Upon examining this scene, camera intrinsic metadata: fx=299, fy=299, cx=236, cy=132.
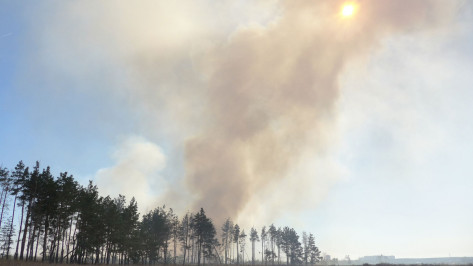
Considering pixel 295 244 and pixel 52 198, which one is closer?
pixel 52 198

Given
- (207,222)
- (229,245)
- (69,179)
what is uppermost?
(69,179)

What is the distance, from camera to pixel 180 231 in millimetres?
94812

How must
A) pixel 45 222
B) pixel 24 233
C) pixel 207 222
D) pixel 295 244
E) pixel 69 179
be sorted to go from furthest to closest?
pixel 295 244, pixel 207 222, pixel 69 179, pixel 45 222, pixel 24 233

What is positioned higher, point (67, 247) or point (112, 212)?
point (112, 212)

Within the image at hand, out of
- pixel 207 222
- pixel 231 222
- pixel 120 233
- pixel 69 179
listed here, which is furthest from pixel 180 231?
pixel 69 179

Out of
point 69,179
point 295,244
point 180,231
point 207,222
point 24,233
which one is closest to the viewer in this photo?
point 24,233

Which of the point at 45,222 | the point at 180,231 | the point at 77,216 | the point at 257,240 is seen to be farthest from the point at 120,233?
the point at 257,240

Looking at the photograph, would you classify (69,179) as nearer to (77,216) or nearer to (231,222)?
(77,216)

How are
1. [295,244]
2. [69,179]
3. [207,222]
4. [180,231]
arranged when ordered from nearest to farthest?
[69,179] → [207,222] → [180,231] → [295,244]

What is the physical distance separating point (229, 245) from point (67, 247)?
8221cm

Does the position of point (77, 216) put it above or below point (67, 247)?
above

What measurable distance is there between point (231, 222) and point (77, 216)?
79.7m

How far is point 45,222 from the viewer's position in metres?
48.8

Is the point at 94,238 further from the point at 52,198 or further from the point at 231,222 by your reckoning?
the point at 231,222
